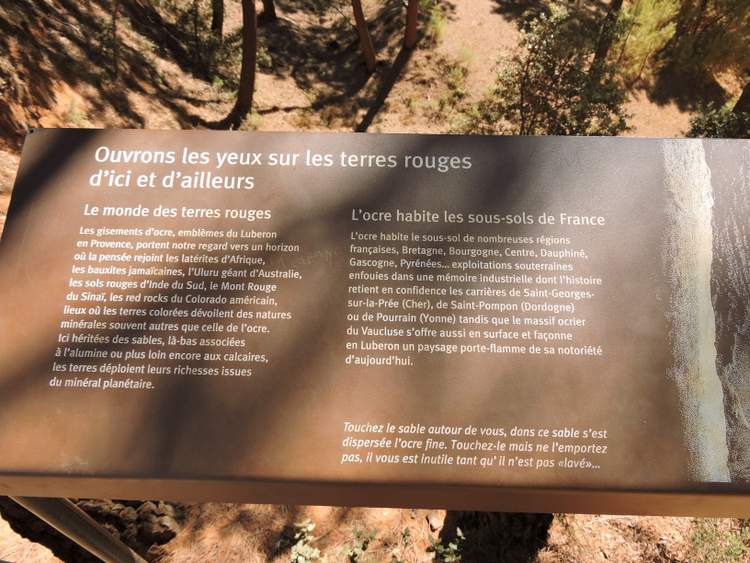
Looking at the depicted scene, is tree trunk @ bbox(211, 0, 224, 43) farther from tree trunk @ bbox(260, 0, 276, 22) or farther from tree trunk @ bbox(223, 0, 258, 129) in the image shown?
tree trunk @ bbox(223, 0, 258, 129)

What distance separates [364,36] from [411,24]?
3.70 feet

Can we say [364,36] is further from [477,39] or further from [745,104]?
[745,104]

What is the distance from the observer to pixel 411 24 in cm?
993

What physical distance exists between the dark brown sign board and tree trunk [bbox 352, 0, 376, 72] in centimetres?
844

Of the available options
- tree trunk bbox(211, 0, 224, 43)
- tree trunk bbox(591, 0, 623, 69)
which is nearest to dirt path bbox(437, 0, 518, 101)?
tree trunk bbox(591, 0, 623, 69)

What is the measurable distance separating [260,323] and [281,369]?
0.21m

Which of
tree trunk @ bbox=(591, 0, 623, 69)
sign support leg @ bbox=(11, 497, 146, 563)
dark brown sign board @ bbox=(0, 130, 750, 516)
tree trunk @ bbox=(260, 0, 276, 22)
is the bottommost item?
sign support leg @ bbox=(11, 497, 146, 563)

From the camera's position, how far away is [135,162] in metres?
2.10

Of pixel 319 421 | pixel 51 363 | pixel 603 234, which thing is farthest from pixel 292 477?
pixel 603 234

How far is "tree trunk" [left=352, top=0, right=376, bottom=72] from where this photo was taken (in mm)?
9061

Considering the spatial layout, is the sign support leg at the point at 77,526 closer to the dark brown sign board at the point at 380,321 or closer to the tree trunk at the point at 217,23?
the dark brown sign board at the point at 380,321

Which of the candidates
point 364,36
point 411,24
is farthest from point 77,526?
point 411,24

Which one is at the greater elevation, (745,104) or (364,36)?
(364,36)

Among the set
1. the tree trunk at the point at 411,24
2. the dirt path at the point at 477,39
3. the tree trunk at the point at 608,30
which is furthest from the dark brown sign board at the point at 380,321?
the tree trunk at the point at 411,24
